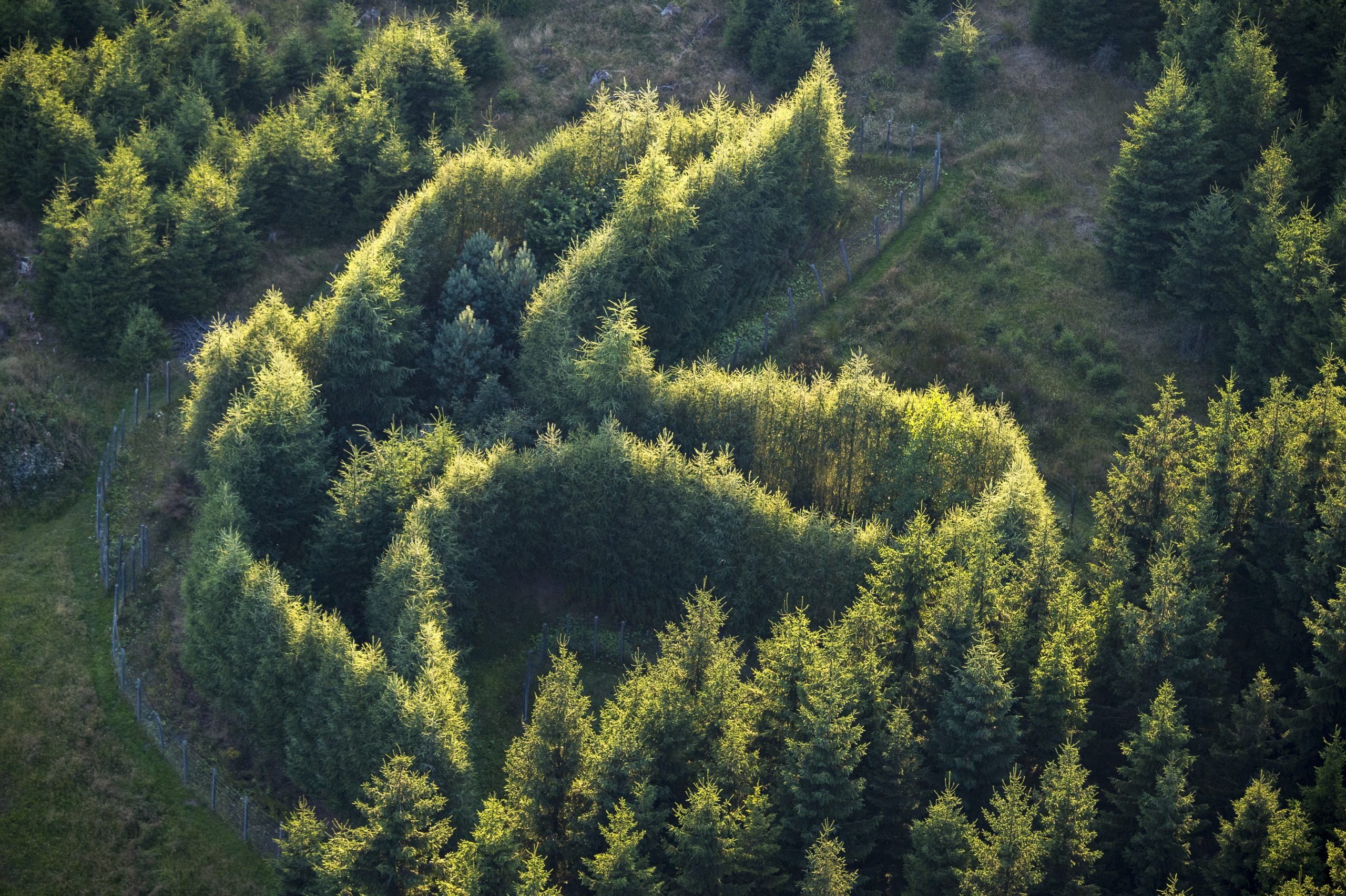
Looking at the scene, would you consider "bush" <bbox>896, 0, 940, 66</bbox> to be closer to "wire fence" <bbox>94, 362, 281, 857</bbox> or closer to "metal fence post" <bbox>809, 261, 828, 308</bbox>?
"metal fence post" <bbox>809, 261, 828, 308</bbox>

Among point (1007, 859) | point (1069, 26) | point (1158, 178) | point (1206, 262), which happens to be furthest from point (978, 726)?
point (1069, 26)

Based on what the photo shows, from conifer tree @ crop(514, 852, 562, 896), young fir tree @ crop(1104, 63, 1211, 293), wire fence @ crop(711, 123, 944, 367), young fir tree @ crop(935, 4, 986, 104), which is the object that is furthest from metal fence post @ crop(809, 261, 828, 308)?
conifer tree @ crop(514, 852, 562, 896)

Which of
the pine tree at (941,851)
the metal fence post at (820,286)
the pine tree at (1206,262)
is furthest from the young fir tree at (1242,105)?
the pine tree at (941,851)

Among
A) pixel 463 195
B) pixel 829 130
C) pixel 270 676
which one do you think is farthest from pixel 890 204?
pixel 270 676

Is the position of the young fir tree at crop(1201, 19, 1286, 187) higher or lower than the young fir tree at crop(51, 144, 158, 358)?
higher

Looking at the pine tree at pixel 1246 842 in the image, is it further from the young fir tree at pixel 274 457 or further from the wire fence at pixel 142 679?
the young fir tree at pixel 274 457

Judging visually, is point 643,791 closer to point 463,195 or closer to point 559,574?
point 559,574
